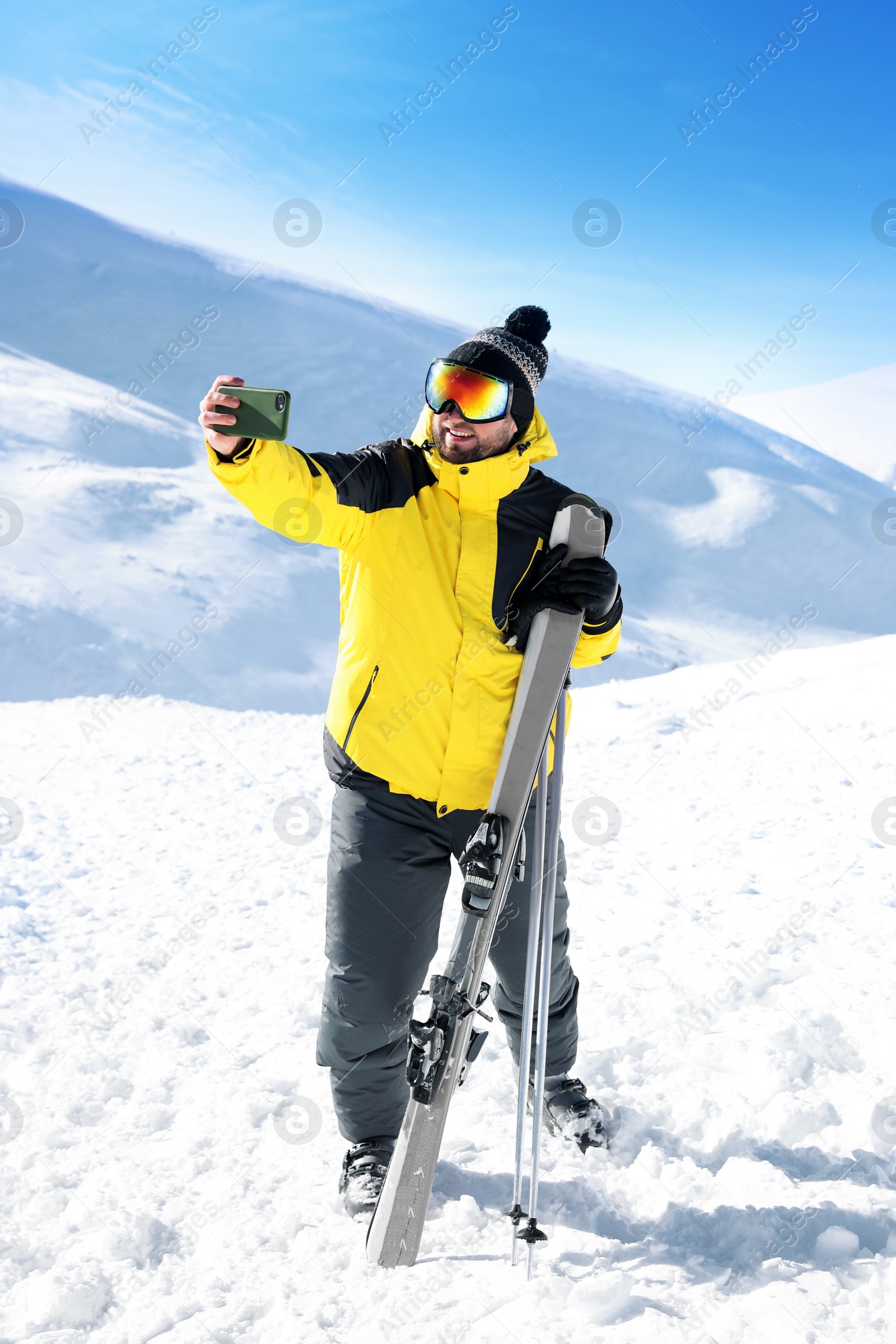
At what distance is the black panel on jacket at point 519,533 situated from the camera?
2.22 m

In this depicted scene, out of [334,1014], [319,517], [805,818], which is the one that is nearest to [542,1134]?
[334,1014]

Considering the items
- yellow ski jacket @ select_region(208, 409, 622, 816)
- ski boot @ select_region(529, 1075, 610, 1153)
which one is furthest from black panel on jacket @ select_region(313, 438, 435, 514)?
ski boot @ select_region(529, 1075, 610, 1153)

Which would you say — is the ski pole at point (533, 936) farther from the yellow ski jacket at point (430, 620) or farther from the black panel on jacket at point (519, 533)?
the black panel on jacket at point (519, 533)

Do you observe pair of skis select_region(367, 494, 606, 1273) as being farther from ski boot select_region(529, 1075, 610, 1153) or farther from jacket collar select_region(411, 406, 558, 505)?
ski boot select_region(529, 1075, 610, 1153)

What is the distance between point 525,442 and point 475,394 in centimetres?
20

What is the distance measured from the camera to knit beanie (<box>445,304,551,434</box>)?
89.2 inches

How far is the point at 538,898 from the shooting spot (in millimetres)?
2186

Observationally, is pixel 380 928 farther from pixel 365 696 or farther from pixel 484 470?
pixel 484 470

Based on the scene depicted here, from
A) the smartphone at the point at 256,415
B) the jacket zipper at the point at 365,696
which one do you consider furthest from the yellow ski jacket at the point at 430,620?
the smartphone at the point at 256,415

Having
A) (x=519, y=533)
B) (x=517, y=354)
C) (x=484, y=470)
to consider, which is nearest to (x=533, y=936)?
(x=519, y=533)

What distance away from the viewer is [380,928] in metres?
2.22

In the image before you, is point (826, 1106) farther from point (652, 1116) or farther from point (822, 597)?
point (822, 597)

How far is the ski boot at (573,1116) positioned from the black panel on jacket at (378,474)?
6.25ft

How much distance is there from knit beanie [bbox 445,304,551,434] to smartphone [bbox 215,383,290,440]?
0.64 metres
